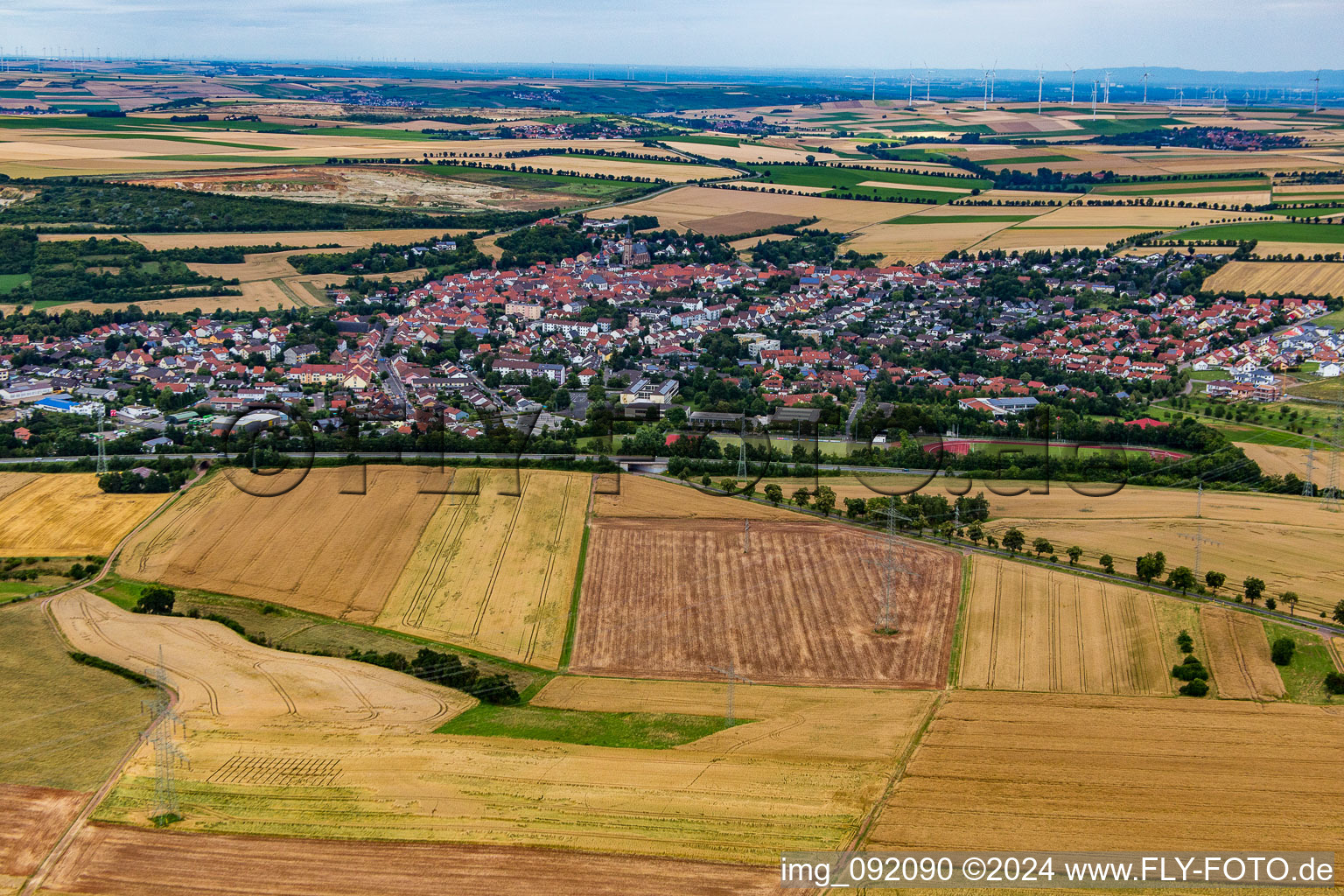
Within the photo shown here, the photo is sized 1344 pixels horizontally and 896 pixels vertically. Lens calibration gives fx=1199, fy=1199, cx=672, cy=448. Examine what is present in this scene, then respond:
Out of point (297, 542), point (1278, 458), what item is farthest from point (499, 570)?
point (1278, 458)

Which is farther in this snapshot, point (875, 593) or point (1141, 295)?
point (1141, 295)

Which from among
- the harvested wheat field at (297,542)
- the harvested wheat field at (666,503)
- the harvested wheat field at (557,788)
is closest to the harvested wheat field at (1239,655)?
the harvested wheat field at (557,788)

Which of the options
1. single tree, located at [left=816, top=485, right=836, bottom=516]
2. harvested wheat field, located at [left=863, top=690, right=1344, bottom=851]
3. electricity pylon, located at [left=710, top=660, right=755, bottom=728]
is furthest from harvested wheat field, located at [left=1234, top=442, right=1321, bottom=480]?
electricity pylon, located at [left=710, top=660, right=755, bottom=728]

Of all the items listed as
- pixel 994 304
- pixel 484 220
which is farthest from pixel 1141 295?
pixel 484 220

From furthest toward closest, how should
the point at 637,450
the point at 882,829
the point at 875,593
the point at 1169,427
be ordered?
the point at 1169,427 → the point at 637,450 → the point at 875,593 → the point at 882,829

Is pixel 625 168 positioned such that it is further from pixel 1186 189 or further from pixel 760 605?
pixel 760 605

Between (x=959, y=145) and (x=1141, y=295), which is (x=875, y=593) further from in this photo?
(x=959, y=145)

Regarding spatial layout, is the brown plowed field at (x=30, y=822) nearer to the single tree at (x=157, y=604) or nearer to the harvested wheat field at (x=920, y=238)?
the single tree at (x=157, y=604)
